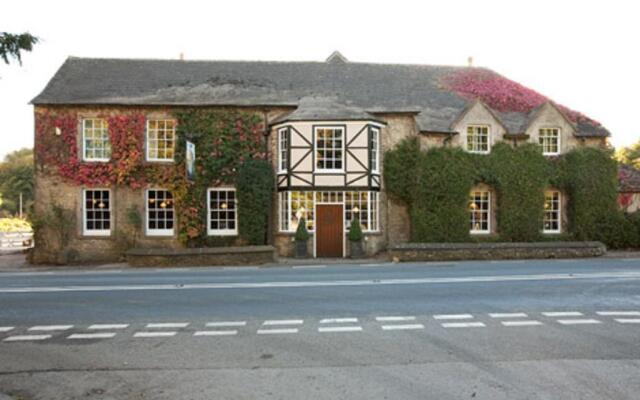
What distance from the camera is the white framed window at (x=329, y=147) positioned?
23.1m

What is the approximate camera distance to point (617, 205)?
2502 centimetres

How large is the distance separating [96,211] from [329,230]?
35.0 feet

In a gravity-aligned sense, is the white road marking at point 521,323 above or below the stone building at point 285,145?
below

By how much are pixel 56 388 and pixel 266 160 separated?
18.6 meters

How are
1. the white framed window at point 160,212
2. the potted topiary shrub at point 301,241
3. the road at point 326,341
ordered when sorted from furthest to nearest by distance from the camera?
the white framed window at point 160,212 < the potted topiary shrub at point 301,241 < the road at point 326,341

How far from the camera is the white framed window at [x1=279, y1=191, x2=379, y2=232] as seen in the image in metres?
23.0

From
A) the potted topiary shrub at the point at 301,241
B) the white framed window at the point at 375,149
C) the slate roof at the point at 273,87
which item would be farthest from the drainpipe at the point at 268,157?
the white framed window at the point at 375,149

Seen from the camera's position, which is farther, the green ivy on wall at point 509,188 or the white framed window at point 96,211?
the white framed window at point 96,211

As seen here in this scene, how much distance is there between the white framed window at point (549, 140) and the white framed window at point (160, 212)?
17.9 meters

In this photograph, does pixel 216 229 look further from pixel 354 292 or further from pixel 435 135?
pixel 354 292

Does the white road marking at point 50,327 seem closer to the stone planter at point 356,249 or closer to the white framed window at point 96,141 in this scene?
the stone planter at point 356,249

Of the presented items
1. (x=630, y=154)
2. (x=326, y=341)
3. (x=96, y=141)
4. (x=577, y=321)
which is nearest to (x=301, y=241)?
(x=96, y=141)

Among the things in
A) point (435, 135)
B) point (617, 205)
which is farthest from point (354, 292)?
point (617, 205)

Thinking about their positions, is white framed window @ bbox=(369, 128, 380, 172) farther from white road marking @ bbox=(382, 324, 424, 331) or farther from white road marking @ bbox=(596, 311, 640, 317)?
white road marking @ bbox=(382, 324, 424, 331)
